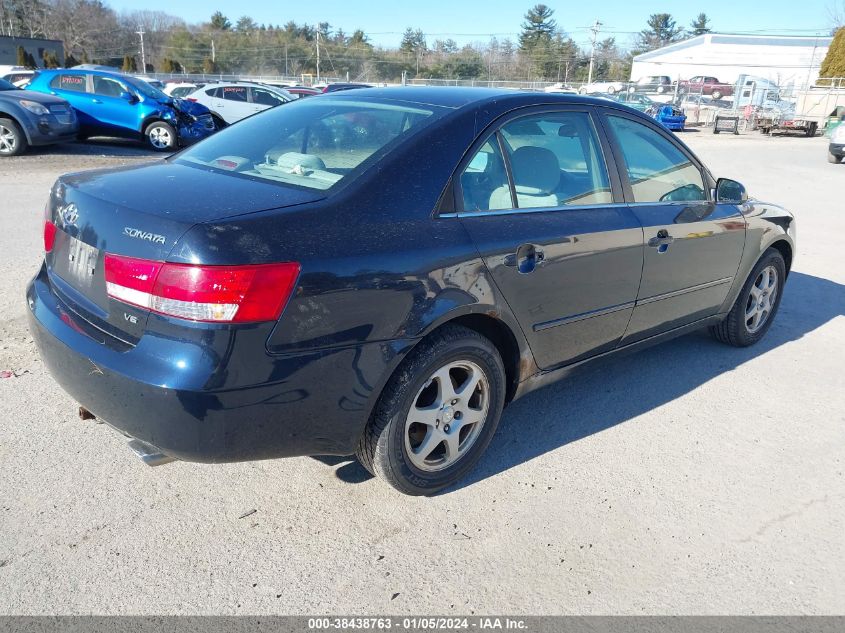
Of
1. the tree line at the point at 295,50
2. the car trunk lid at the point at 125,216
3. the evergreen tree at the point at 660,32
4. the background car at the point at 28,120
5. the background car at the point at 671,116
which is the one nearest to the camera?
the car trunk lid at the point at 125,216

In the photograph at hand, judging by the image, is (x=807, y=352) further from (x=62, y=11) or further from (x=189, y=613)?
(x=62, y=11)

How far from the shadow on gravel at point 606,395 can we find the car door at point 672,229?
40cm

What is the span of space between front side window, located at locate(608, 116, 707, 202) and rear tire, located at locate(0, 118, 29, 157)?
12.3 meters

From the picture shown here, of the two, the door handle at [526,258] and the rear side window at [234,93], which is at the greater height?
the rear side window at [234,93]

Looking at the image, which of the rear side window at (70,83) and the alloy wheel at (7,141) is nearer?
the alloy wheel at (7,141)

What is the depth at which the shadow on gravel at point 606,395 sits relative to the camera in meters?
3.43

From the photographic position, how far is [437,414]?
2.95m

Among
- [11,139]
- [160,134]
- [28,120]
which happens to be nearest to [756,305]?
[28,120]

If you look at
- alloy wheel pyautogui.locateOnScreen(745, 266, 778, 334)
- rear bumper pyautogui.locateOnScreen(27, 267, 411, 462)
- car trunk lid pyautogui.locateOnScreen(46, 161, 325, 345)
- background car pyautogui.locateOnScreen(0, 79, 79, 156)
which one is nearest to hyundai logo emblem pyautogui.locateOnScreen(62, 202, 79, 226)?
car trunk lid pyautogui.locateOnScreen(46, 161, 325, 345)

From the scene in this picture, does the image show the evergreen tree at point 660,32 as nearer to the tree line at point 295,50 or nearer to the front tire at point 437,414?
the tree line at point 295,50

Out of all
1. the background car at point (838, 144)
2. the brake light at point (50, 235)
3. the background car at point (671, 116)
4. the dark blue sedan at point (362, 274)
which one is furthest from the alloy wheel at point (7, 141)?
the background car at point (671, 116)

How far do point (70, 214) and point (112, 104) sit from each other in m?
13.8

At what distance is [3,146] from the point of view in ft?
41.5

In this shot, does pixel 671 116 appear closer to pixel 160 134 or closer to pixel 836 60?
pixel 836 60
